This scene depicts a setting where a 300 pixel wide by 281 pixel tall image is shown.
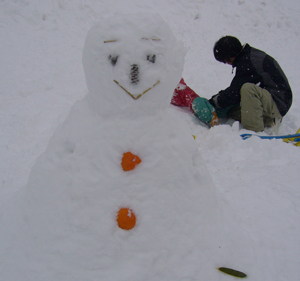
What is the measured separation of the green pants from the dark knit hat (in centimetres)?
58

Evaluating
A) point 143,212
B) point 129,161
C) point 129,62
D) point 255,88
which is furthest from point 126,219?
point 255,88

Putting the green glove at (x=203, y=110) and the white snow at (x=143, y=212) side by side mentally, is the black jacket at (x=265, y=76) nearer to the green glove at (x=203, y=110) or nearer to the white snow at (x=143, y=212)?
the green glove at (x=203, y=110)

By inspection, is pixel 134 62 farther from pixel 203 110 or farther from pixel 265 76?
pixel 265 76

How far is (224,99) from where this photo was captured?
3432 millimetres

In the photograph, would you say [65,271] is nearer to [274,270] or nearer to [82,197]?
[82,197]

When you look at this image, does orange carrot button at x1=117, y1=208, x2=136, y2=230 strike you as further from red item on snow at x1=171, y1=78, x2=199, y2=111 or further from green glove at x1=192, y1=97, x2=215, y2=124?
red item on snow at x1=171, y1=78, x2=199, y2=111

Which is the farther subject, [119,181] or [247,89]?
[247,89]

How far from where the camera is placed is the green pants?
308 centimetres

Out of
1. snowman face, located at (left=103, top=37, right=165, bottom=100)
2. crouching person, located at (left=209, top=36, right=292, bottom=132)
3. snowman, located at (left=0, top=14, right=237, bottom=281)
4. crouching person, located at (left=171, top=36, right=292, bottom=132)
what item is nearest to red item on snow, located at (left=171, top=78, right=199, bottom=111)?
crouching person, located at (left=171, top=36, right=292, bottom=132)

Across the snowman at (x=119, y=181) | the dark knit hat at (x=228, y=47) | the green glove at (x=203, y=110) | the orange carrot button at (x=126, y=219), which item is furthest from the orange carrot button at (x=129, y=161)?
the dark knit hat at (x=228, y=47)

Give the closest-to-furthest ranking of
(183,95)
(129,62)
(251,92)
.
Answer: (129,62)
(251,92)
(183,95)

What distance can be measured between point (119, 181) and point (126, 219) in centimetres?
20

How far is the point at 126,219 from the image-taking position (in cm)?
115

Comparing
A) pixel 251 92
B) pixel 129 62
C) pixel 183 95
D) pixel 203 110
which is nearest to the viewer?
pixel 129 62
